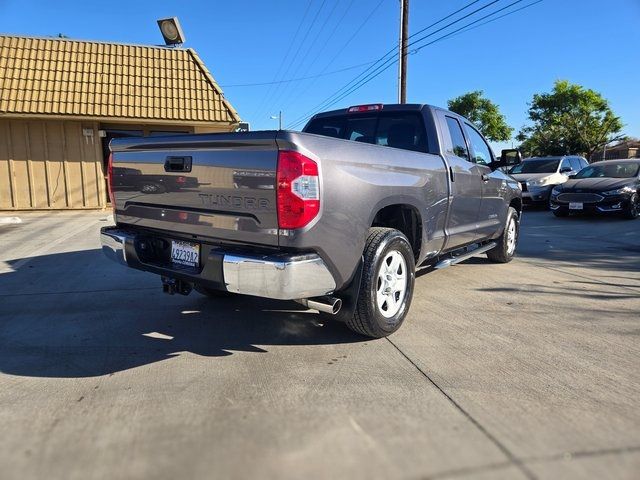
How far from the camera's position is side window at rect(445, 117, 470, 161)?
4995mm

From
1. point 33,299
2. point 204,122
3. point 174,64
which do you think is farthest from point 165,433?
point 174,64

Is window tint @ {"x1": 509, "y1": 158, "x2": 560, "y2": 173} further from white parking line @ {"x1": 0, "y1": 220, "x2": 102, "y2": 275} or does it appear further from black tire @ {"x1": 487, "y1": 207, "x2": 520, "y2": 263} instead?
white parking line @ {"x1": 0, "y1": 220, "x2": 102, "y2": 275}

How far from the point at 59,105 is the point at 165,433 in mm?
12133

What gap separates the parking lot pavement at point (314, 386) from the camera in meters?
2.23

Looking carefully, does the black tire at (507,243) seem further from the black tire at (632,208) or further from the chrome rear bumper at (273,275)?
the black tire at (632,208)

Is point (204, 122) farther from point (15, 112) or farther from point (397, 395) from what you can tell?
point (397, 395)

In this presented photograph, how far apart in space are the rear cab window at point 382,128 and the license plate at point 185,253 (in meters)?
2.44

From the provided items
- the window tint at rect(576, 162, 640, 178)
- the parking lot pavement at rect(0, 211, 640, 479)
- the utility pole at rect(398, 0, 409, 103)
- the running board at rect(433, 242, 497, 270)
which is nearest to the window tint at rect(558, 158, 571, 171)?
the window tint at rect(576, 162, 640, 178)

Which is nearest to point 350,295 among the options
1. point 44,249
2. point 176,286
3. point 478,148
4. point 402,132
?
point 176,286

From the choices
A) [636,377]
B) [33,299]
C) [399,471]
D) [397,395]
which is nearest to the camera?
[399,471]

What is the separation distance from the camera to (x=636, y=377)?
311 cm

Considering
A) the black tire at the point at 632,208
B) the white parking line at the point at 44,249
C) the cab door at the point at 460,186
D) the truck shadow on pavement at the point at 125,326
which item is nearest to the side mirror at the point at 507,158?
the cab door at the point at 460,186

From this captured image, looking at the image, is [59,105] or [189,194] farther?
[59,105]

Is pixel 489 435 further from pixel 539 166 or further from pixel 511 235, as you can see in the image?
pixel 539 166
